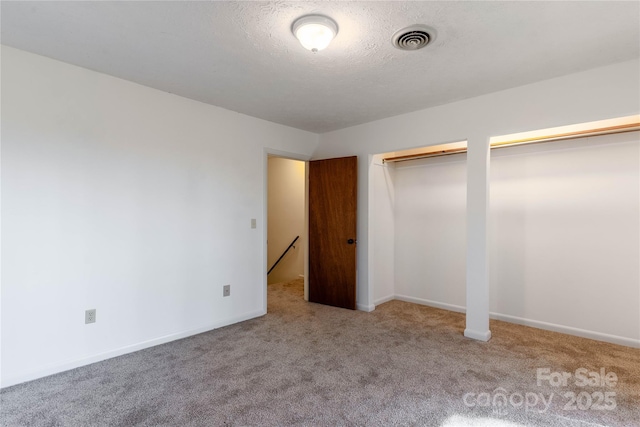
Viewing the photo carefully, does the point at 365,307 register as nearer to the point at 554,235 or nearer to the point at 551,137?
the point at 554,235

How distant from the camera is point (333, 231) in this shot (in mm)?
4285

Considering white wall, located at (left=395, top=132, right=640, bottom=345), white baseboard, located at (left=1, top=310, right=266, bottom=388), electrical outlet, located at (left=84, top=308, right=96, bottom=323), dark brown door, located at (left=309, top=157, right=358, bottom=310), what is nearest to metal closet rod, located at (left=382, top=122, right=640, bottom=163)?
white wall, located at (left=395, top=132, right=640, bottom=345)

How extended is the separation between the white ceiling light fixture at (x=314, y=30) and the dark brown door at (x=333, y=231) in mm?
2164

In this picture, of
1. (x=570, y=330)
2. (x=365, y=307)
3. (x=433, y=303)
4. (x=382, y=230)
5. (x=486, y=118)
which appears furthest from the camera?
(x=382, y=230)

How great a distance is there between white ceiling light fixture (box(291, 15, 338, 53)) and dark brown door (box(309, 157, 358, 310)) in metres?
2.16

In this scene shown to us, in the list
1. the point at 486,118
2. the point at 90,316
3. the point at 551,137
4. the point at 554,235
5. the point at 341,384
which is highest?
the point at 486,118

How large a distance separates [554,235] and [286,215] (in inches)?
166

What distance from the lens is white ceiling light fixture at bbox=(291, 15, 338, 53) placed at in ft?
6.20

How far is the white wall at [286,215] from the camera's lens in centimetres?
606

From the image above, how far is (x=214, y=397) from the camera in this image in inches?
84.0

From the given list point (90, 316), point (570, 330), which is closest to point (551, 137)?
point (570, 330)

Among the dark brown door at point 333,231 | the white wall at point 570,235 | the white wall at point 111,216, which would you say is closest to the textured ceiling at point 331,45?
the white wall at point 111,216

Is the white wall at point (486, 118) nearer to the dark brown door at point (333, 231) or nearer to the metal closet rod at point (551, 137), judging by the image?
the dark brown door at point (333, 231)

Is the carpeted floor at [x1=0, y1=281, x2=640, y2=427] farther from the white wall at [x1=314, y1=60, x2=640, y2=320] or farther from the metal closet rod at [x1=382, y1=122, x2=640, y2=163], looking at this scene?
the metal closet rod at [x1=382, y1=122, x2=640, y2=163]
